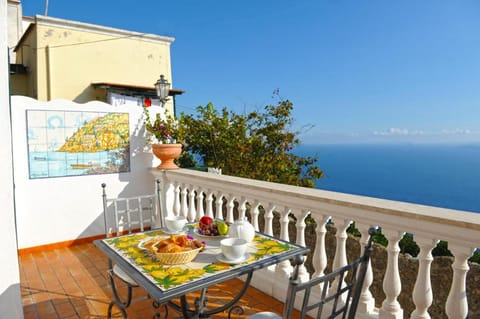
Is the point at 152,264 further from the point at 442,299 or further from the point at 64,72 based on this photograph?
the point at 64,72

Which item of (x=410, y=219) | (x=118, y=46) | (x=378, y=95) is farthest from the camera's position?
(x=378, y=95)

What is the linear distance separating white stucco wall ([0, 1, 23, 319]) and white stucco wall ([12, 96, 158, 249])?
6.66 ft

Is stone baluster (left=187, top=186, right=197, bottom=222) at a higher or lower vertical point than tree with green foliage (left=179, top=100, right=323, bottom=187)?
lower

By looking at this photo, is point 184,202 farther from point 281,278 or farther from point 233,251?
point 233,251

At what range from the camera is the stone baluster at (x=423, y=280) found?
168 cm

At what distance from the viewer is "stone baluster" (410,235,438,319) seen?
5.50 ft

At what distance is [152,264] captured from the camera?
1.50m

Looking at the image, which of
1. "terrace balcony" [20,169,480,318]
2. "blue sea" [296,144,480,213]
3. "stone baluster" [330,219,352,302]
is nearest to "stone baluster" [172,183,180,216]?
"terrace balcony" [20,169,480,318]

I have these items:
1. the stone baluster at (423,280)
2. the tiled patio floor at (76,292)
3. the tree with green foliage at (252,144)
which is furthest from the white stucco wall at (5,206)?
the tree with green foliage at (252,144)

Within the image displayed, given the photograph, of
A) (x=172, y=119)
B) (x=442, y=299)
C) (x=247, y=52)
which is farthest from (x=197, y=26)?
(x=442, y=299)

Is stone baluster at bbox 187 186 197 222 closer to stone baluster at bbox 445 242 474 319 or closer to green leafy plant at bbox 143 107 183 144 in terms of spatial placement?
green leafy plant at bbox 143 107 183 144

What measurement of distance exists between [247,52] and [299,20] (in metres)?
3.85

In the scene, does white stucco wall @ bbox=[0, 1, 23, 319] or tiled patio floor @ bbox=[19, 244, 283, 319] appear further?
tiled patio floor @ bbox=[19, 244, 283, 319]

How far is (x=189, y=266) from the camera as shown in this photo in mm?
1478
